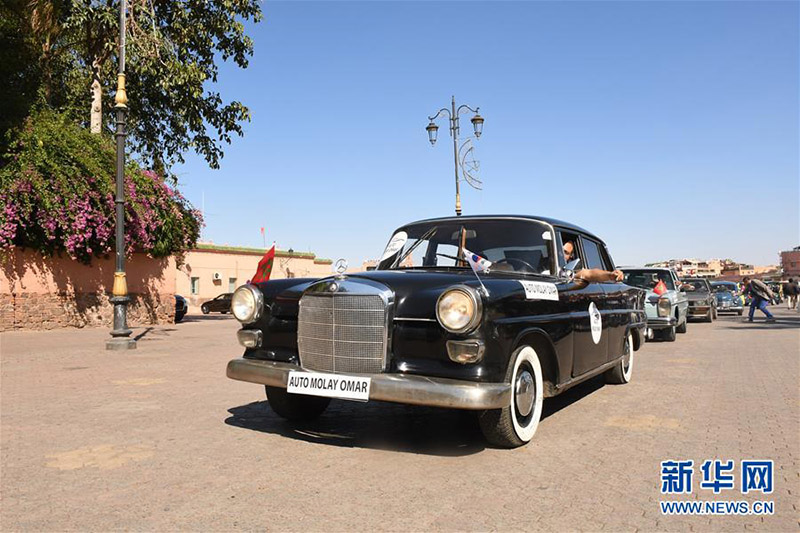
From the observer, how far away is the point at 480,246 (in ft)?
18.8

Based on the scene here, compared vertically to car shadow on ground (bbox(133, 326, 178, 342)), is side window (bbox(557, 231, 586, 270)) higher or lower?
higher

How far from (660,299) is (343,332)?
11.4 m

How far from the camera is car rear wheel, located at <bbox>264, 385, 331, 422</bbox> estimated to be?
17.6ft

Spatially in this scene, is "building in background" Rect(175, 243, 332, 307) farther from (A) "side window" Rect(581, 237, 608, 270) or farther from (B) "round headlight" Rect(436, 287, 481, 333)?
(B) "round headlight" Rect(436, 287, 481, 333)

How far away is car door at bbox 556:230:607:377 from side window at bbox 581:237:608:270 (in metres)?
0.30

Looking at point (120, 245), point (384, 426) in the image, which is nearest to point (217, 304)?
point (120, 245)

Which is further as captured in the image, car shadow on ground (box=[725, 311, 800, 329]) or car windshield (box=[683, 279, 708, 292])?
car windshield (box=[683, 279, 708, 292])

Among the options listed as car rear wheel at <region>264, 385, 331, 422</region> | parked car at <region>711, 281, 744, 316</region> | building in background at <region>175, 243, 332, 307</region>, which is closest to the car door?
car rear wheel at <region>264, 385, 331, 422</region>

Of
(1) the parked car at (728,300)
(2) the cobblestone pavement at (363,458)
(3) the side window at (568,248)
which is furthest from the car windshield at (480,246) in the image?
(1) the parked car at (728,300)

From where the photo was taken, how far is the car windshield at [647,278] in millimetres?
14797

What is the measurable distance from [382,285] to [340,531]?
6.11 ft

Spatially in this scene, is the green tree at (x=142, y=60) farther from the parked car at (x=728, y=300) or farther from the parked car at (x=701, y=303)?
the parked car at (x=728, y=300)

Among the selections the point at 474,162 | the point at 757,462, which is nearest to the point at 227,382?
the point at 757,462

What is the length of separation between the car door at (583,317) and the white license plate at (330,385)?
1.88m
